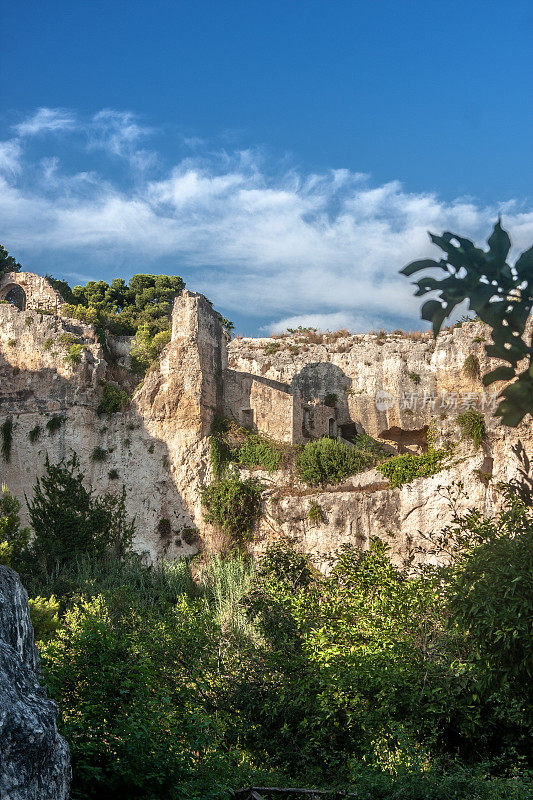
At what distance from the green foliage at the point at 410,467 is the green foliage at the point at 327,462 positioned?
1236 millimetres

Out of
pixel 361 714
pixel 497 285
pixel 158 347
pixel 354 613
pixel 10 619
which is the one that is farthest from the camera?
pixel 158 347

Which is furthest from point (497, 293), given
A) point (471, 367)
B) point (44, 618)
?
point (471, 367)

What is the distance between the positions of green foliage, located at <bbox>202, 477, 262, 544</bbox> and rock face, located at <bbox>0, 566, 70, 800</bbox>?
17747 millimetres

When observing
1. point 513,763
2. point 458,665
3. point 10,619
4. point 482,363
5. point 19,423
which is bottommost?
point 513,763

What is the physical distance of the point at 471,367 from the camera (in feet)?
90.5

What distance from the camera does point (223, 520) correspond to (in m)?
23.3

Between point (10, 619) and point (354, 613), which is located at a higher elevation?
point (10, 619)

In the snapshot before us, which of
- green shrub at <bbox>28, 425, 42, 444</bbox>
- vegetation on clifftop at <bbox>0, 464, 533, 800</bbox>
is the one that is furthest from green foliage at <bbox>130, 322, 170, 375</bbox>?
vegetation on clifftop at <bbox>0, 464, 533, 800</bbox>

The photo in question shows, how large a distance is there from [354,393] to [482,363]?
5.91 m

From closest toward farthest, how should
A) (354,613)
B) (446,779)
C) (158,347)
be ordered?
(446,779)
(354,613)
(158,347)

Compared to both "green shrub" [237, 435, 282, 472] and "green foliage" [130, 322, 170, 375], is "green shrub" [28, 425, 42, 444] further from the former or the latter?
"green shrub" [237, 435, 282, 472]

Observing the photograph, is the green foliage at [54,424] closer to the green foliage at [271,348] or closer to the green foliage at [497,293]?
the green foliage at [271,348]

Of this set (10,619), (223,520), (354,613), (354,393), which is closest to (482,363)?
(354,393)

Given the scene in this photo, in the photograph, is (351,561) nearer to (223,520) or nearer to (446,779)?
(223,520)
